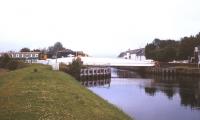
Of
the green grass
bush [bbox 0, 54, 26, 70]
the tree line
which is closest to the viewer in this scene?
the green grass

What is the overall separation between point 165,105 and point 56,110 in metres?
18.9

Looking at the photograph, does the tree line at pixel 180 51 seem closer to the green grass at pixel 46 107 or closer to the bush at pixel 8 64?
the bush at pixel 8 64

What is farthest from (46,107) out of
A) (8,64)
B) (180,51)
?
(180,51)

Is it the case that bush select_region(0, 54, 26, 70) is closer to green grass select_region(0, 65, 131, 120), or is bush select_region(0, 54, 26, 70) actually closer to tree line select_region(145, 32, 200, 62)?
green grass select_region(0, 65, 131, 120)

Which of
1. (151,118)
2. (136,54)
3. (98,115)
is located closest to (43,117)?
(98,115)

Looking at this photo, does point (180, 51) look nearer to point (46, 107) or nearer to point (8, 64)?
point (8, 64)

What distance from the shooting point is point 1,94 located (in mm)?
22688

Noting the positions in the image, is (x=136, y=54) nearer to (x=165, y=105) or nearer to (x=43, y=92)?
(x=165, y=105)

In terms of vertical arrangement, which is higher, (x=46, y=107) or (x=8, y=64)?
(x=8, y=64)

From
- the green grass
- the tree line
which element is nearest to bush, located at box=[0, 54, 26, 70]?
the green grass

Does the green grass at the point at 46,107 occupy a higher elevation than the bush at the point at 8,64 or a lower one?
lower

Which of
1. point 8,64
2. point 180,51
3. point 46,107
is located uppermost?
point 180,51

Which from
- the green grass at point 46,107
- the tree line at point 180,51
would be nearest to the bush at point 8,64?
the green grass at point 46,107

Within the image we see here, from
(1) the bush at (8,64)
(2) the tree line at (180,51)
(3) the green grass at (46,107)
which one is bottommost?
(3) the green grass at (46,107)
